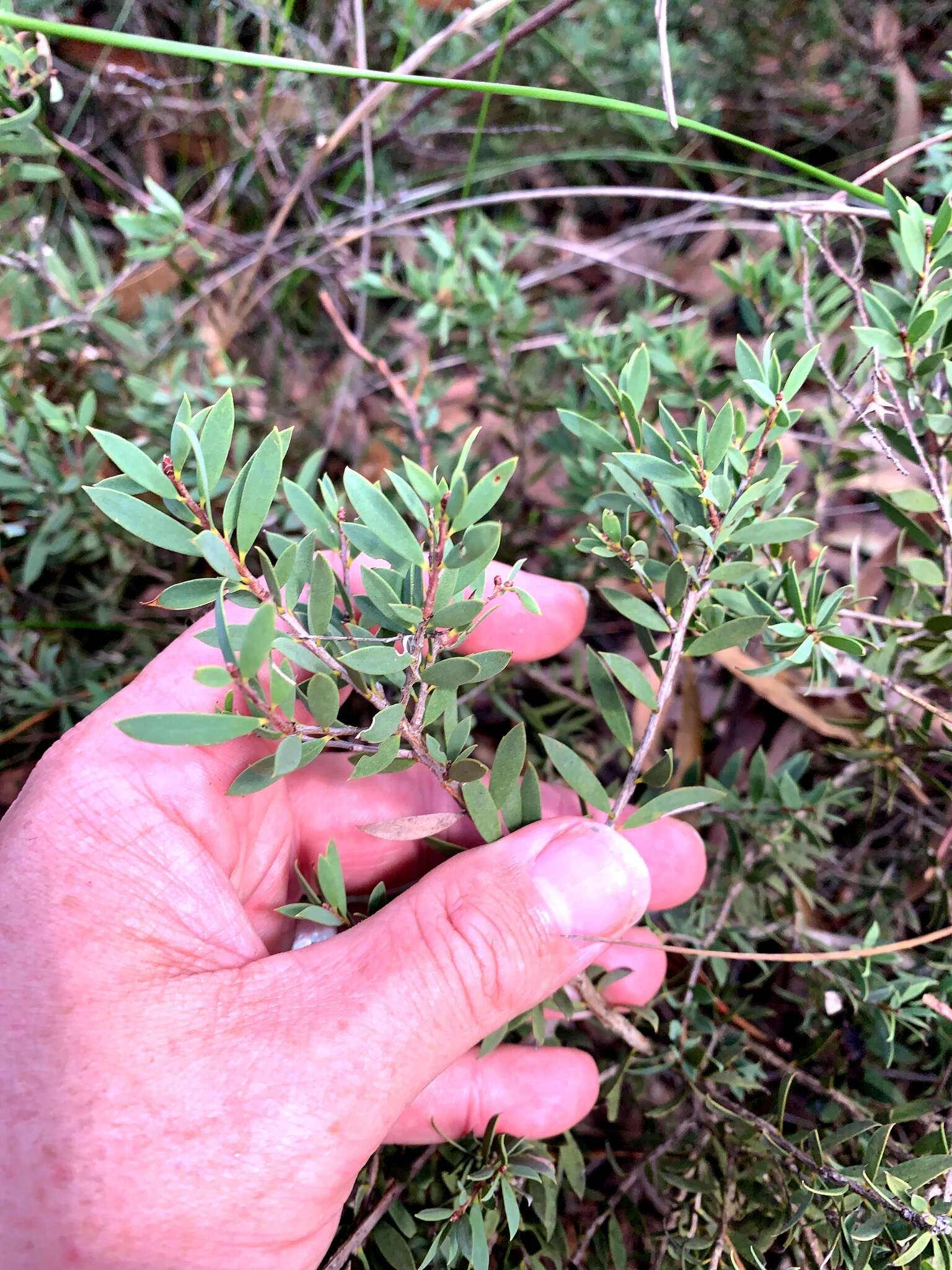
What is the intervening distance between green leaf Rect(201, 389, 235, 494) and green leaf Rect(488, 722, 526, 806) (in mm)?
467

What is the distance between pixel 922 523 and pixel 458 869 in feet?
3.52

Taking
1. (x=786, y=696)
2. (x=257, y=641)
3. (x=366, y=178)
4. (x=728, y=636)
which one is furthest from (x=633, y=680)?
(x=366, y=178)

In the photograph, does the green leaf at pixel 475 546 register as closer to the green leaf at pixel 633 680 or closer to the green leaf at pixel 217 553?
the green leaf at pixel 217 553

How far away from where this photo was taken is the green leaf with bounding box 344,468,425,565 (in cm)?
88

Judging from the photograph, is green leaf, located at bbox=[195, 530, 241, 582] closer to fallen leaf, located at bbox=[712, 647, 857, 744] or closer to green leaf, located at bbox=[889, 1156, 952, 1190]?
green leaf, located at bbox=[889, 1156, 952, 1190]

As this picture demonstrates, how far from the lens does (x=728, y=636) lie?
1.10m

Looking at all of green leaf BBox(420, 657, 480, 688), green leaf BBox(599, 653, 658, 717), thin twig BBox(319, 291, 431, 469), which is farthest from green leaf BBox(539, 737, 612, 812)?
thin twig BBox(319, 291, 431, 469)

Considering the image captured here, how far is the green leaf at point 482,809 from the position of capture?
1141 millimetres

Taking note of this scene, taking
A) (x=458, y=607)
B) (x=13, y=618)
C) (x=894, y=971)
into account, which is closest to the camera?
(x=458, y=607)

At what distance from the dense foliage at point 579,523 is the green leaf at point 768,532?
0.5 inches

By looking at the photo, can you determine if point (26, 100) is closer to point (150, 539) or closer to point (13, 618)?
point (13, 618)

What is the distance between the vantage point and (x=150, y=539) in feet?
3.04

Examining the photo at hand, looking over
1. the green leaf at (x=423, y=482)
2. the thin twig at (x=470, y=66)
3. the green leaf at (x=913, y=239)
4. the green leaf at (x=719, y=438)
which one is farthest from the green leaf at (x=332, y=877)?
the thin twig at (x=470, y=66)

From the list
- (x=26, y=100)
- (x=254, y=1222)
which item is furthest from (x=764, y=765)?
(x=26, y=100)
